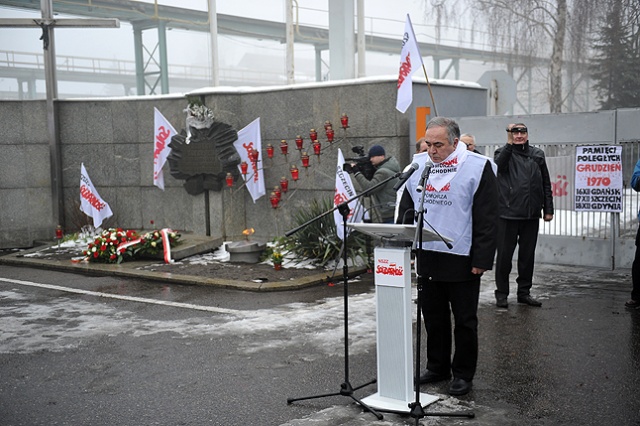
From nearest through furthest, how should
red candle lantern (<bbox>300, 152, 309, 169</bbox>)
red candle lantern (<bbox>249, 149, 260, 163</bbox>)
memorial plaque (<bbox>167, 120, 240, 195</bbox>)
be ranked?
red candle lantern (<bbox>300, 152, 309, 169</bbox>)
red candle lantern (<bbox>249, 149, 260, 163</bbox>)
memorial plaque (<bbox>167, 120, 240, 195</bbox>)

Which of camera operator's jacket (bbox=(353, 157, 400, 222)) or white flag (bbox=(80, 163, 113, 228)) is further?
white flag (bbox=(80, 163, 113, 228))

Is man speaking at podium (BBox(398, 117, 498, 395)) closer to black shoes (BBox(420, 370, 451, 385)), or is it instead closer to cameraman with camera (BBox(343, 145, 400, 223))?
black shoes (BBox(420, 370, 451, 385))

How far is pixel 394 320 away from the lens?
516cm

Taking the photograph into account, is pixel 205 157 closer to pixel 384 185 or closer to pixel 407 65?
pixel 407 65

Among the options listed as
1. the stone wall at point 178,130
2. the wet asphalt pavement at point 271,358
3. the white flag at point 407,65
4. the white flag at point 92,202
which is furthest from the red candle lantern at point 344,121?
the white flag at point 92,202

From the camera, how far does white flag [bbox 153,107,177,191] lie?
47.4ft

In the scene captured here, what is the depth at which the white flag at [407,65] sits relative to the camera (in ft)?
35.2

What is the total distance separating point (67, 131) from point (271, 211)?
5262 mm

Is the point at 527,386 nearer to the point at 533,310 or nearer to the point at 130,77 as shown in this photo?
the point at 533,310

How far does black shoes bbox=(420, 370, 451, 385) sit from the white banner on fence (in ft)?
17.7

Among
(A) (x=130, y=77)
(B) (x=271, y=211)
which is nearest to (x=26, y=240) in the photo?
(B) (x=271, y=211)

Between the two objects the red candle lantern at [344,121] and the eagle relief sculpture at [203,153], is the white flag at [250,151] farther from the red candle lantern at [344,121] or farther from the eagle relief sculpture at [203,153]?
the red candle lantern at [344,121]

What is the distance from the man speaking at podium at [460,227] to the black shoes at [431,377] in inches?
9.1

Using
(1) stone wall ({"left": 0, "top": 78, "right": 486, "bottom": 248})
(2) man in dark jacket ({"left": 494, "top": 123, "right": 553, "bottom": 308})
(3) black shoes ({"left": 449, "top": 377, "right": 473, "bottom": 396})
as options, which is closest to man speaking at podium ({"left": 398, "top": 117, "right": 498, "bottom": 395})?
(3) black shoes ({"left": 449, "top": 377, "right": 473, "bottom": 396})
